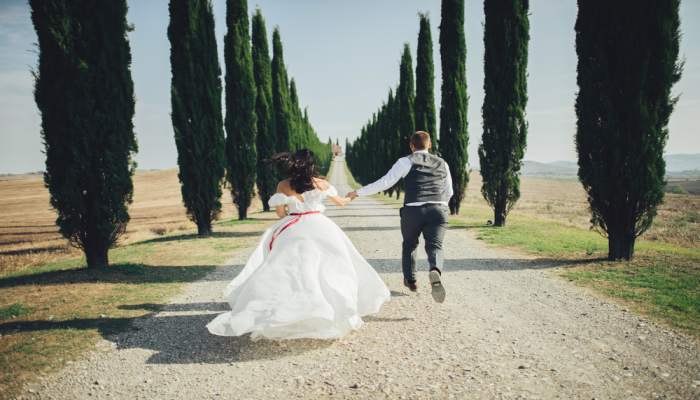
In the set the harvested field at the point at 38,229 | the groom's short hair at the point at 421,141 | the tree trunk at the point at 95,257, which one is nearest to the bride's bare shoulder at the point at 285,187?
the groom's short hair at the point at 421,141

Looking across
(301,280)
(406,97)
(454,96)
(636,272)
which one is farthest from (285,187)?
(406,97)

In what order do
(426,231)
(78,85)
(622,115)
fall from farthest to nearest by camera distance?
(622,115) → (78,85) → (426,231)

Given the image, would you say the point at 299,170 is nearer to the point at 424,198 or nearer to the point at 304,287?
the point at 304,287

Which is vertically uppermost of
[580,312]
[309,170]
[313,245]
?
[309,170]

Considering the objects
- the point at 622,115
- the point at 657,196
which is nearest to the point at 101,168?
the point at 622,115

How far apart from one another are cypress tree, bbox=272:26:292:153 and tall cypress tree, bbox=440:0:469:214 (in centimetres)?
1059

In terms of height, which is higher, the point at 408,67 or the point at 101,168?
the point at 408,67

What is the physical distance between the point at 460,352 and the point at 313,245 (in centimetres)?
179

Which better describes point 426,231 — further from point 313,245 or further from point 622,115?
point 622,115

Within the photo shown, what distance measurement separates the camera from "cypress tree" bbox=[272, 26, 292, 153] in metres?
23.0

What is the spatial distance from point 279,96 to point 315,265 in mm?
21199

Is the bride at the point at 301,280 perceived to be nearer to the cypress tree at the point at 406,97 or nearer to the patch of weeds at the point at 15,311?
the patch of weeds at the point at 15,311

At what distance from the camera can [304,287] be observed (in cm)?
355

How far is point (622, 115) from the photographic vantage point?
6.72 meters
